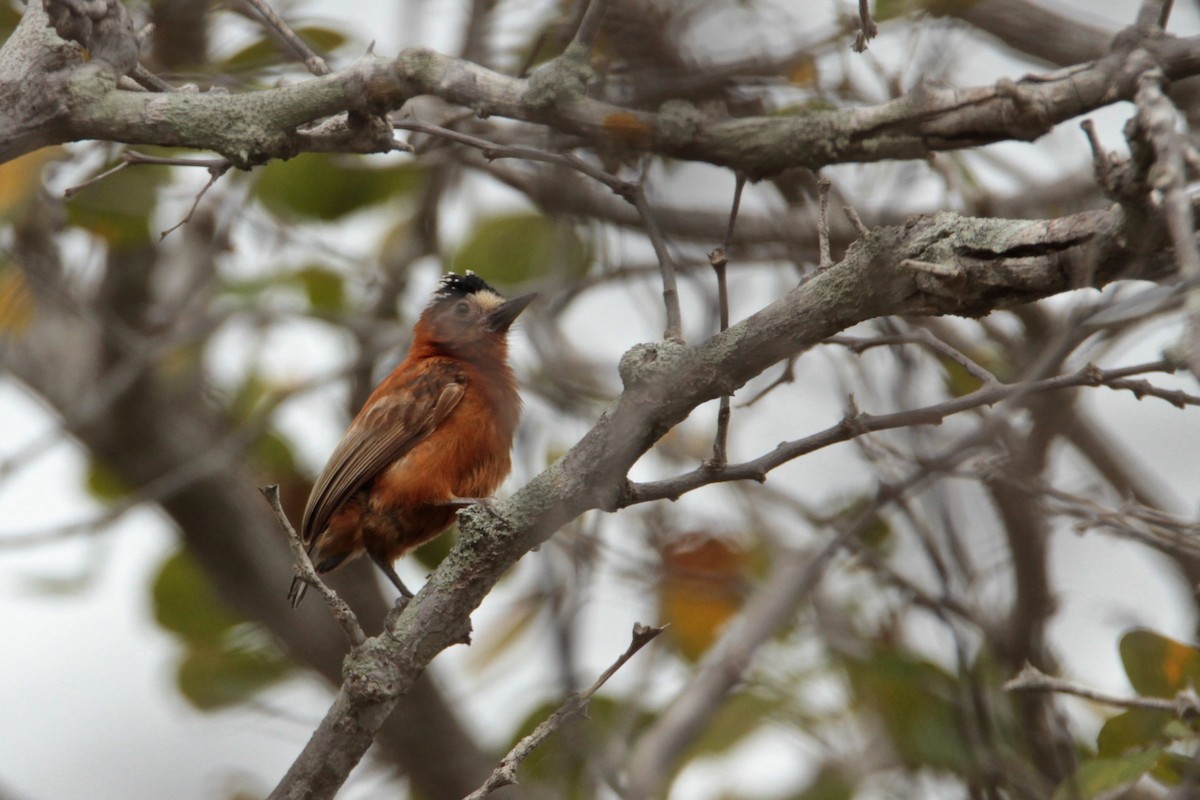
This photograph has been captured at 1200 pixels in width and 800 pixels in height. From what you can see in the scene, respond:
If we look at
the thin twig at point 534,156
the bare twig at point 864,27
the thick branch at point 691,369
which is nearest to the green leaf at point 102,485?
the thick branch at point 691,369

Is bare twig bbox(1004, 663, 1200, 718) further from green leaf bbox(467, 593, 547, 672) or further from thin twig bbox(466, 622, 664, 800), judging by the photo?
green leaf bbox(467, 593, 547, 672)

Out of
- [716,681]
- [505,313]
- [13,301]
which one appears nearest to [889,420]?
[716,681]

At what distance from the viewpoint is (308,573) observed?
2.93 m

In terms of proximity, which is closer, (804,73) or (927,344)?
(927,344)

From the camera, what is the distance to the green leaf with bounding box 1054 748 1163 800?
3.26m

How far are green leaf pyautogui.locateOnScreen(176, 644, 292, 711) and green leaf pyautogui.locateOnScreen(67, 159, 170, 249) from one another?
7.08 feet

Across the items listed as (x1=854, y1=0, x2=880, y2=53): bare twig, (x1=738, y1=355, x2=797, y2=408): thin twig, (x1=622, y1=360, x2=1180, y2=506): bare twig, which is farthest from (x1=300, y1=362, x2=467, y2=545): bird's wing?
(x1=854, y1=0, x2=880, y2=53): bare twig

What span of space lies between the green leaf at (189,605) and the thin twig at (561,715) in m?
3.97

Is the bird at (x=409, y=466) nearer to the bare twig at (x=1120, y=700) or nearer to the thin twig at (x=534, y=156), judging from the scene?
the thin twig at (x=534, y=156)

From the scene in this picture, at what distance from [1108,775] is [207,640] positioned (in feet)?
15.5

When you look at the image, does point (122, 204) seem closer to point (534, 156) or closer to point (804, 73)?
point (804, 73)

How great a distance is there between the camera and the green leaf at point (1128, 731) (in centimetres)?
357

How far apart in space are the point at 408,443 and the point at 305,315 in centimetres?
146

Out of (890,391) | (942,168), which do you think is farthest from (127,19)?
(942,168)
